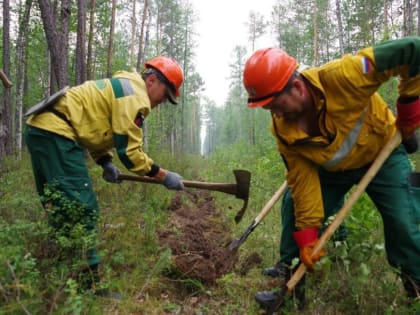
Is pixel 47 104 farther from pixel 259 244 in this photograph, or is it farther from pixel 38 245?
pixel 259 244

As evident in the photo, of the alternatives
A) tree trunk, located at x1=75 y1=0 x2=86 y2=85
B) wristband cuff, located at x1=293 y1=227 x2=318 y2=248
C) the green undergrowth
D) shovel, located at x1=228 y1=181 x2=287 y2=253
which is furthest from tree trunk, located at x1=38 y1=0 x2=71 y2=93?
wristband cuff, located at x1=293 y1=227 x2=318 y2=248

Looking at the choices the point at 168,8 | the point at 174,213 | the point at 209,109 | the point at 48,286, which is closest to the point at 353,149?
the point at 48,286

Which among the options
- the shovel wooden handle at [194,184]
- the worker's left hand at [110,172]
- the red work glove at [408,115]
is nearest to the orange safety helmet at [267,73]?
the red work glove at [408,115]

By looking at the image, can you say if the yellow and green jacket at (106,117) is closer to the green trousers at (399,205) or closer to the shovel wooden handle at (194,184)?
the shovel wooden handle at (194,184)

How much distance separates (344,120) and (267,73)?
63 centimetres

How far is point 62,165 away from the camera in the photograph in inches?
113

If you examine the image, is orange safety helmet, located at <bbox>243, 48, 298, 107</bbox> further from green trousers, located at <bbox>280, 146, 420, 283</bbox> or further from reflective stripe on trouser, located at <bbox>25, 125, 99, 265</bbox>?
reflective stripe on trouser, located at <bbox>25, 125, 99, 265</bbox>

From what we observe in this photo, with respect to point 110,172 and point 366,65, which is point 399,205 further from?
point 110,172

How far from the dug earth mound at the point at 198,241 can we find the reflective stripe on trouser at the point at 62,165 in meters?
0.96

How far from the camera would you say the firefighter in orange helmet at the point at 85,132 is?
286cm

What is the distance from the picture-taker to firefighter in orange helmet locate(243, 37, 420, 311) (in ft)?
7.39

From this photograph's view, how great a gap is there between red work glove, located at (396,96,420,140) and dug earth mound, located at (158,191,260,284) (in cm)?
202

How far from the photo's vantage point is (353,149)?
7.93ft

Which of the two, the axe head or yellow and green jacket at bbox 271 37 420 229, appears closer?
yellow and green jacket at bbox 271 37 420 229
